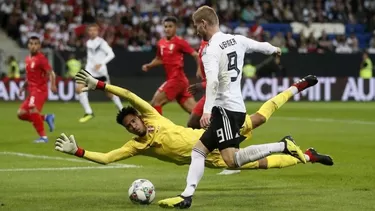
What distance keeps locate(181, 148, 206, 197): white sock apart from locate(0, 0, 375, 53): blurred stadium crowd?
27733 millimetres

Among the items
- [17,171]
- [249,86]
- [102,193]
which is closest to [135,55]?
[249,86]

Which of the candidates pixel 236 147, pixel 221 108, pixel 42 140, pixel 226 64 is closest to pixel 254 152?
pixel 236 147

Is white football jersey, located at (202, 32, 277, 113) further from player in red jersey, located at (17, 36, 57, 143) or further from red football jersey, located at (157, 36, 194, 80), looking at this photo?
red football jersey, located at (157, 36, 194, 80)

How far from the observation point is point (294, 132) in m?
21.6

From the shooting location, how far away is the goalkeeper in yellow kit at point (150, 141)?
1073 cm

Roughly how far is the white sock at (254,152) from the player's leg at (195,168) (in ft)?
1.21

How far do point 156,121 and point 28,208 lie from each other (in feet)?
6.47

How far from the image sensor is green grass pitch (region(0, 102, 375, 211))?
10.5m

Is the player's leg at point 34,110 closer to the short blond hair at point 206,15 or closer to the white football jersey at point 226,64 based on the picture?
the white football jersey at point 226,64

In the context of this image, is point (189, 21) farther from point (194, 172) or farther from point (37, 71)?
point (194, 172)

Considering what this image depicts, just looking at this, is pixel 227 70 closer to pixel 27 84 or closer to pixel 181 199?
pixel 181 199

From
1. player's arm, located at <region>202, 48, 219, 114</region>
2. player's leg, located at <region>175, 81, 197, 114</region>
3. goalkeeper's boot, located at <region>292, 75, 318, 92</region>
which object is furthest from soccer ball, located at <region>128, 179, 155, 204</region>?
player's leg, located at <region>175, 81, 197, 114</region>

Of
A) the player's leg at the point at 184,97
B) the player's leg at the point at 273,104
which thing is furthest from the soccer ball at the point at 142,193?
the player's leg at the point at 184,97

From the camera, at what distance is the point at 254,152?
10.7 metres
